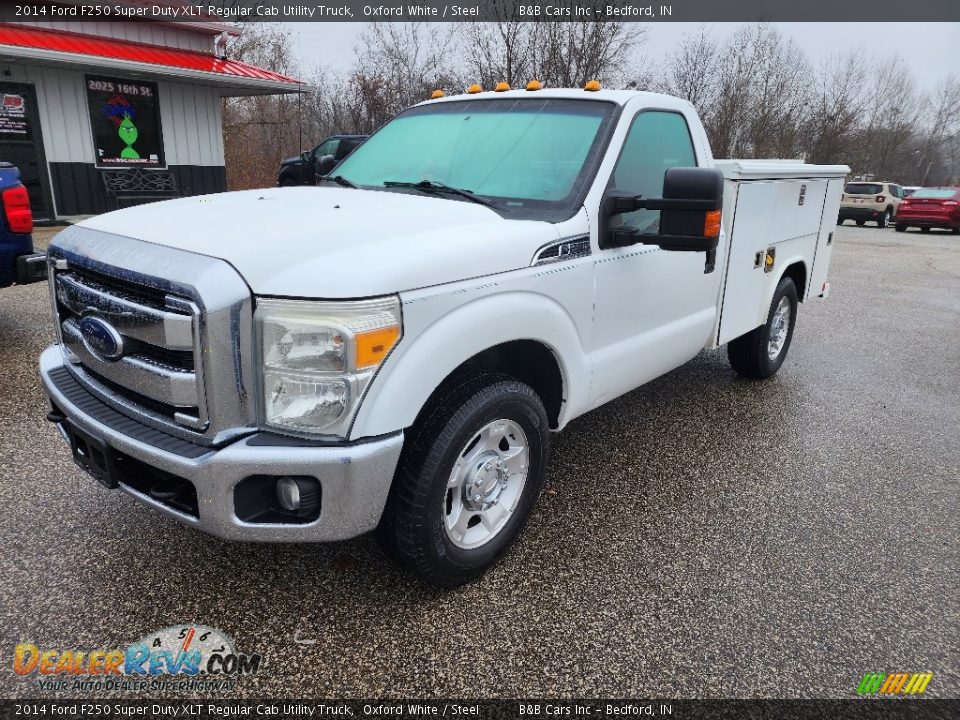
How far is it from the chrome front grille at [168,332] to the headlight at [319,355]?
0.08 m

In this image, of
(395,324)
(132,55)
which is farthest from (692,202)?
(132,55)

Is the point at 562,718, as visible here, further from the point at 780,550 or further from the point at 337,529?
the point at 780,550

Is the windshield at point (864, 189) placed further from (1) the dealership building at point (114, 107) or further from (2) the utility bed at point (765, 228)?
(2) the utility bed at point (765, 228)

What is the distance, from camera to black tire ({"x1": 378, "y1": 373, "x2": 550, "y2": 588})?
2.40 m

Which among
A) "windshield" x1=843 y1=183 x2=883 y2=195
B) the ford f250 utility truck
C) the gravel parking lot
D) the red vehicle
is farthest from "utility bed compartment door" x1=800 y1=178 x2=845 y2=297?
"windshield" x1=843 y1=183 x2=883 y2=195

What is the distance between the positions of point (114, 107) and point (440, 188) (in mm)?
12654

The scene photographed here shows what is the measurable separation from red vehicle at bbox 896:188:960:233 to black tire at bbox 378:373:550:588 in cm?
2332

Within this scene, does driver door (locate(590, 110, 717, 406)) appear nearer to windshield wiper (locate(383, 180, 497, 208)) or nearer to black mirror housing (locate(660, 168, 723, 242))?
black mirror housing (locate(660, 168, 723, 242))

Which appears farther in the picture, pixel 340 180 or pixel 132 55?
pixel 132 55

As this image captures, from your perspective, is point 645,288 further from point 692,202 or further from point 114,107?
point 114,107

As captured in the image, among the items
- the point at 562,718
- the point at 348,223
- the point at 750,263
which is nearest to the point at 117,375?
the point at 348,223

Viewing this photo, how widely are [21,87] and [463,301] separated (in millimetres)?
13099

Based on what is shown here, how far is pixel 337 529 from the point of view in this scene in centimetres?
225

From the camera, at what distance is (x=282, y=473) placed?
2.13 metres
